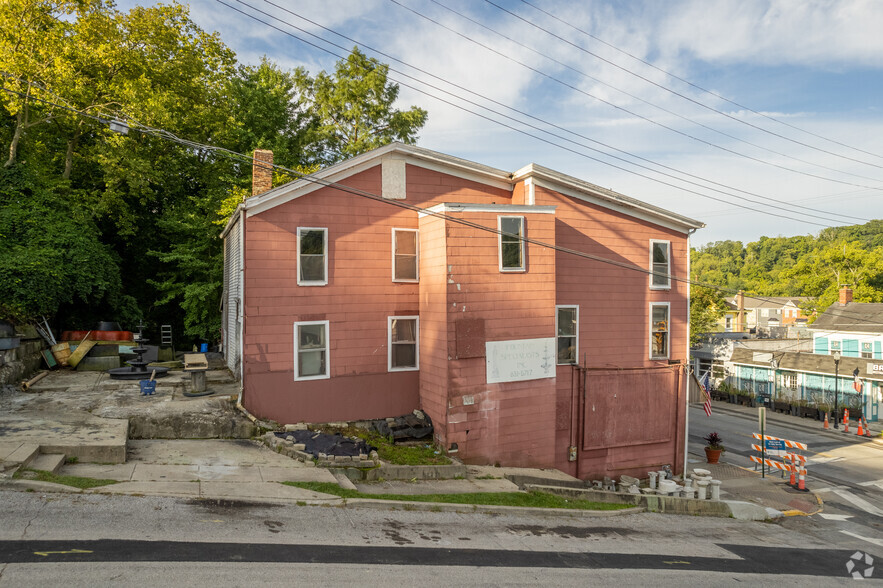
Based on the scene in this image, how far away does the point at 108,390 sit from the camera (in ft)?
47.8

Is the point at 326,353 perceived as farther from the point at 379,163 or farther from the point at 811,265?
the point at 811,265

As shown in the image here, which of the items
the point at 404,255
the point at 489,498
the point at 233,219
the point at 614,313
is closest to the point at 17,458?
the point at 489,498

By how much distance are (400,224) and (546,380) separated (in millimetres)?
6246

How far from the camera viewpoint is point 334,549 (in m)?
7.65

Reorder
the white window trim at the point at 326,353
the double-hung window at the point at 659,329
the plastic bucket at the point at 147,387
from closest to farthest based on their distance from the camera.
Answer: the plastic bucket at the point at 147,387 → the white window trim at the point at 326,353 → the double-hung window at the point at 659,329

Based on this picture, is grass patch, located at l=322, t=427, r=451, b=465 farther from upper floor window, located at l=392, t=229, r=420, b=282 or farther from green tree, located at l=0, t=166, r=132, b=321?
green tree, located at l=0, t=166, r=132, b=321

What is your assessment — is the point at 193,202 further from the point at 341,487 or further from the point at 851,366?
the point at 851,366

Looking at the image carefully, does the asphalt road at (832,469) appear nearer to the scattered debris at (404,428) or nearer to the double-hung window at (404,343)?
the scattered debris at (404,428)

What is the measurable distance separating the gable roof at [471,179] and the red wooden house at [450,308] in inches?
2.0

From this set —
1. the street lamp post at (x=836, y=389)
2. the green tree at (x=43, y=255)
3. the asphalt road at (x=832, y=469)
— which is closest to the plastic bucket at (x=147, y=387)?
the green tree at (x=43, y=255)

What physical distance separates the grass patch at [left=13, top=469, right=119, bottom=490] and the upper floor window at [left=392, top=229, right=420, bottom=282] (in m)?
8.97

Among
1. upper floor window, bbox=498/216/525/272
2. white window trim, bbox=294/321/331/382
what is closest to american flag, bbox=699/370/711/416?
upper floor window, bbox=498/216/525/272

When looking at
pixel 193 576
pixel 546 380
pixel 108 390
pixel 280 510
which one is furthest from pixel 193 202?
pixel 193 576

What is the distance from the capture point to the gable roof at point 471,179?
1454cm
